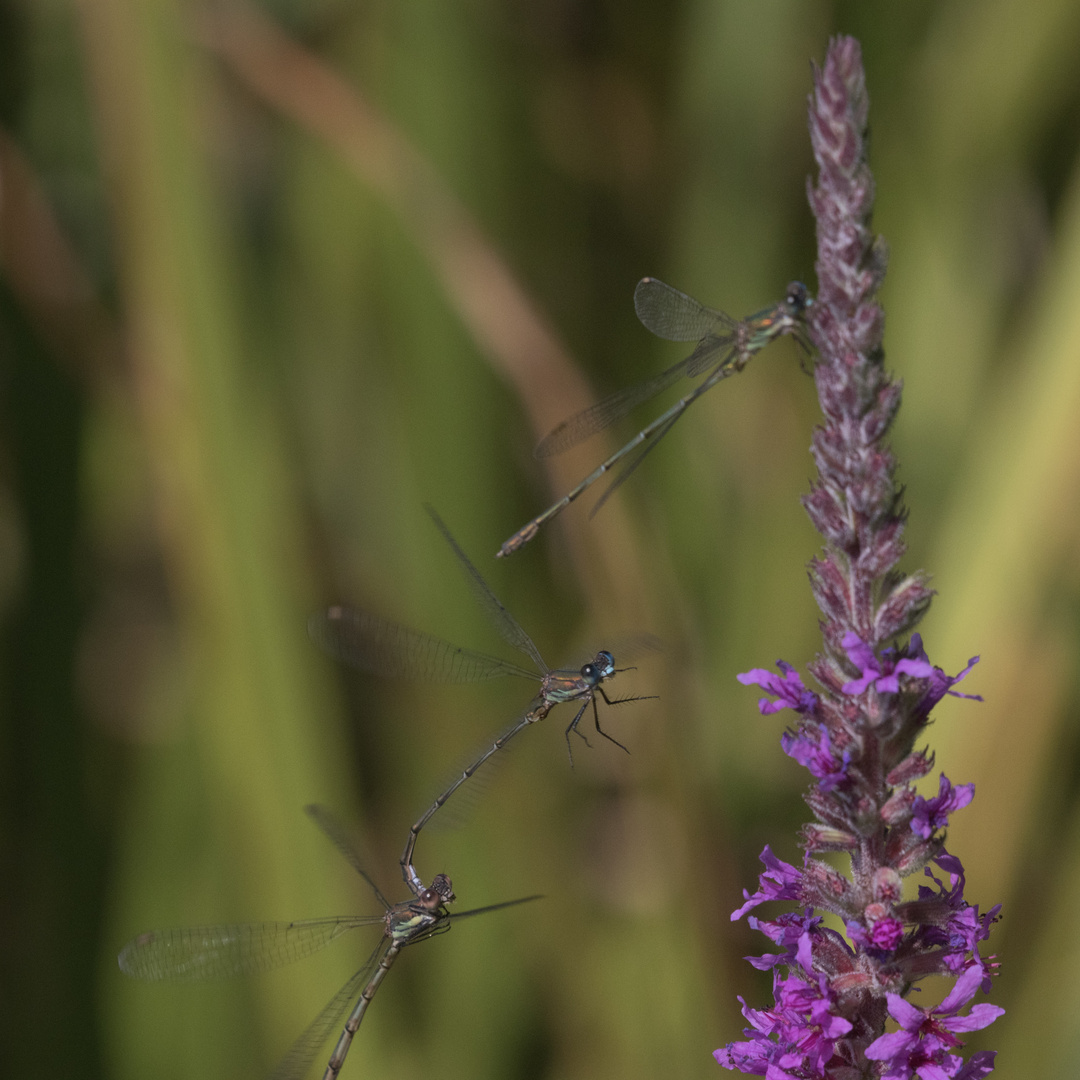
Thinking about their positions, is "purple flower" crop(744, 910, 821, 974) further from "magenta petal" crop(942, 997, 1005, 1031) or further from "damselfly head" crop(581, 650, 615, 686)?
"damselfly head" crop(581, 650, 615, 686)

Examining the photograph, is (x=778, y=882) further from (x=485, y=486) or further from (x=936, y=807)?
(x=485, y=486)

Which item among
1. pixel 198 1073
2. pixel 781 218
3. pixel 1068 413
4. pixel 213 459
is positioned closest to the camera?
pixel 1068 413

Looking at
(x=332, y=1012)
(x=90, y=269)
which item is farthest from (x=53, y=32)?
(x=332, y=1012)

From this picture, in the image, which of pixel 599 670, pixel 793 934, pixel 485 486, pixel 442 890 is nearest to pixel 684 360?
pixel 599 670

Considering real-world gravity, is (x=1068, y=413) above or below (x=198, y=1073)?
above

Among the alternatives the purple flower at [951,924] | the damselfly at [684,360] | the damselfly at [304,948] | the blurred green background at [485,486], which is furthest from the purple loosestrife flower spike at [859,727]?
the blurred green background at [485,486]

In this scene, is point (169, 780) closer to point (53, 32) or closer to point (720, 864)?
point (720, 864)
